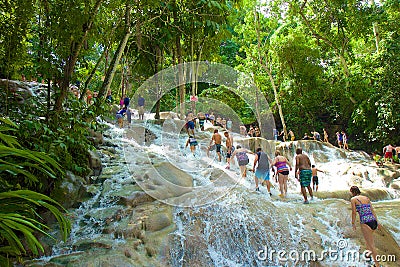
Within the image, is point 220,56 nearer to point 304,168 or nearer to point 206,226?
point 304,168

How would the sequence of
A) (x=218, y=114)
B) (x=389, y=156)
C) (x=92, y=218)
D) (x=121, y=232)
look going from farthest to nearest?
(x=218, y=114)
(x=389, y=156)
(x=92, y=218)
(x=121, y=232)

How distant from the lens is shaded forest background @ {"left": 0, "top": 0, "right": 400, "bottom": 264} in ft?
17.8

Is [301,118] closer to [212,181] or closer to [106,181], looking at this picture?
[212,181]

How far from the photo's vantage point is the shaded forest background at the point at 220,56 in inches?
213

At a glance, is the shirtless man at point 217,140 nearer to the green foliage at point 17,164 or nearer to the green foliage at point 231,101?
the green foliage at point 17,164

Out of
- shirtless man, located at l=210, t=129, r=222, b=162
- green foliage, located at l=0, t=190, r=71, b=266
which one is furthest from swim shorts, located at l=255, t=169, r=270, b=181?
green foliage, located at l=0, t=190, r=71, b=266

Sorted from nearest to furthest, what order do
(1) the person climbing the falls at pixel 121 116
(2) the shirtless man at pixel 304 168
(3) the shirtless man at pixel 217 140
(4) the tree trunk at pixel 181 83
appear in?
1. (2) the shirtless man at pixel 304 168
2. (3) the shirtless man at pixel 217 140
3. (1) the person climbing the falls at pixel 121 116
4. (4) the tree trunk at pixel 181 83

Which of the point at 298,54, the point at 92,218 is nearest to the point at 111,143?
the point at 92,218

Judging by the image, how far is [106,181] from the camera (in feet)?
23.7

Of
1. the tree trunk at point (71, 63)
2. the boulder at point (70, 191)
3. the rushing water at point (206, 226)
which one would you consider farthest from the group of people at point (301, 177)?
the tree trunk at point (71, 63)

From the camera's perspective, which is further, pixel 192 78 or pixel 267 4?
pixel 267 4

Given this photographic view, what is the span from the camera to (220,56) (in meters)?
21.0

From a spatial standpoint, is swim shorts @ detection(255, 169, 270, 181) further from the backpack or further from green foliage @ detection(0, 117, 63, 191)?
green foliage @ detection(0, 117, 63, 191)

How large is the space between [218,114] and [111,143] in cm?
1732
